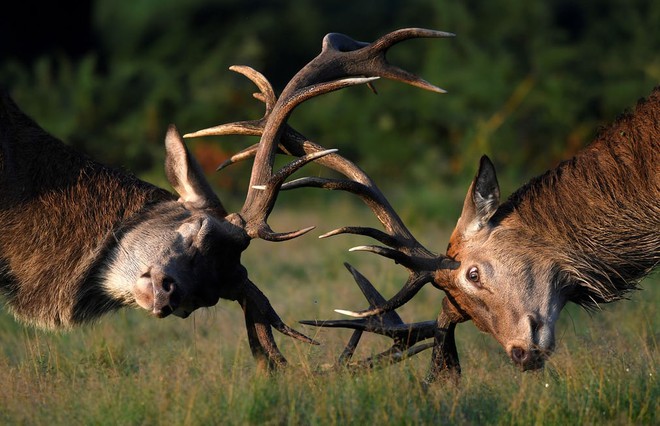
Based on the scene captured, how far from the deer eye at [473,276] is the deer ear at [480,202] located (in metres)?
0.34

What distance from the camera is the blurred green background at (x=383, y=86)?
17625 mm

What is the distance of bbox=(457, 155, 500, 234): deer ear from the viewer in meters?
7.54

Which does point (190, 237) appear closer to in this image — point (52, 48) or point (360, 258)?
point (360, 258)

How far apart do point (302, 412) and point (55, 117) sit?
40.3 ft

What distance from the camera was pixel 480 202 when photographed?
762 cm

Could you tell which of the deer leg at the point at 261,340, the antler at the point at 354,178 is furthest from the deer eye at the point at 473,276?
the deer leg at the point at 261,340

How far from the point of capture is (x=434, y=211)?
1516 cm

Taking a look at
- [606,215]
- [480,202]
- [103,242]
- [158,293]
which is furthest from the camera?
[480,202]

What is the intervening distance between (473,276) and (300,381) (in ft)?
4.93

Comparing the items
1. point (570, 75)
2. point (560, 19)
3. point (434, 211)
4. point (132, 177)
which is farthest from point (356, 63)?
point (560, 19)

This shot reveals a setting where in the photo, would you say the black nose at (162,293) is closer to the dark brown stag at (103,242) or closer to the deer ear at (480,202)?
the dark brown stag at (103,242)

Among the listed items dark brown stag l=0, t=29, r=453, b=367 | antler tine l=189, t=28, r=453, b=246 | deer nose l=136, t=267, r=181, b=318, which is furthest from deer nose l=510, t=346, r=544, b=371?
deer nose l=136, t=267, r=181, b=318

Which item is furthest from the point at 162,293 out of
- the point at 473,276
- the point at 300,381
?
the point at 473,276

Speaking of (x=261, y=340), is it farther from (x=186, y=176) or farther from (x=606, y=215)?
(x=606, y=215)
